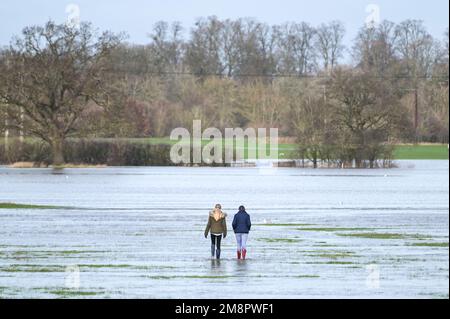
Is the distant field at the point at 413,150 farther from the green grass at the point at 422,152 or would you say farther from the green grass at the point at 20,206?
the green grass at the point at 20,206

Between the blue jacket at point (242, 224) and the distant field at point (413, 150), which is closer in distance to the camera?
the blue jacket at point (242, 224)

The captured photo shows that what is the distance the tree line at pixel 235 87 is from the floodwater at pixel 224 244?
2958 cm

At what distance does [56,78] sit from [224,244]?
68.1m

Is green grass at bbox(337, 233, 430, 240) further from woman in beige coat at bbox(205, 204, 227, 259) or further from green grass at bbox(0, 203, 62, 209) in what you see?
green grass at bbox(0, 203, 62, 209)

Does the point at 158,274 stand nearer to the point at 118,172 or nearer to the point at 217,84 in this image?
the point at 118,172

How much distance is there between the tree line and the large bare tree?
10 cm

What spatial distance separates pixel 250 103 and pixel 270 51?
35.2 m

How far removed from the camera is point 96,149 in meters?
108

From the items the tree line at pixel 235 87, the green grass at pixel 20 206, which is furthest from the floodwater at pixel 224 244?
the tree line at pixel 235 87

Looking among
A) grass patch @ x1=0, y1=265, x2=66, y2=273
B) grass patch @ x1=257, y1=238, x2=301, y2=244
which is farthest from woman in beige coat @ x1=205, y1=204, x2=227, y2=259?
grass patch @ x1=257, y1=238, x2=301, y2=244

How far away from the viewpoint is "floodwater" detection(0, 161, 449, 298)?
2734 cm

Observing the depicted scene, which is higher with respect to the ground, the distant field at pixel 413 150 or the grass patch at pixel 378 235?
the distant field at pixel 413 150

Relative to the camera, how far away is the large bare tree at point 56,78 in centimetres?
10212

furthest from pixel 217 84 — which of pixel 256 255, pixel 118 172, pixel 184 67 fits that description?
pixel 256 255
